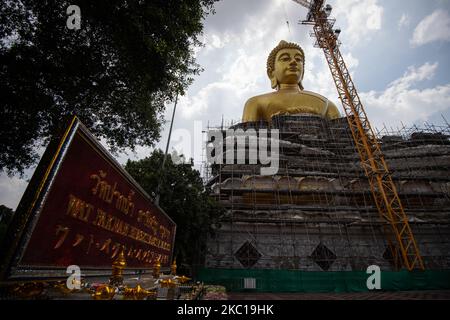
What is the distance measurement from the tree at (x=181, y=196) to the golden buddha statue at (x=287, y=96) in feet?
36.7

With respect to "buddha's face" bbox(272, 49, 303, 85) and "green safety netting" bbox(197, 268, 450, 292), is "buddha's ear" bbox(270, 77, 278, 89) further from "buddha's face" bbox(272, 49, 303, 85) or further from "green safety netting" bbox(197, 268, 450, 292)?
"green safety netting" bbox(197, 268, 450, 292)

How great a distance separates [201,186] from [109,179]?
9.82 metres

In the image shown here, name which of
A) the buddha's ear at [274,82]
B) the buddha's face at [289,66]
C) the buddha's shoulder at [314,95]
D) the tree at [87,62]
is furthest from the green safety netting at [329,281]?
the buddha's ear at [274,82]

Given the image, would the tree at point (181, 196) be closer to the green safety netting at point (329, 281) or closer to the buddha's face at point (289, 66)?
the green safety netting at point (329, 281)

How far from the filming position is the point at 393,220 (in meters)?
12.6

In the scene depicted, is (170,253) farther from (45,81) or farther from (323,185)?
(323,185)

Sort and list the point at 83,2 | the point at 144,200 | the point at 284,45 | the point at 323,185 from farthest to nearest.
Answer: the point at 284,45 < the point at 323,185 < the point at 83,2 < the point at 144,200

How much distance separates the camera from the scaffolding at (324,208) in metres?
12.4

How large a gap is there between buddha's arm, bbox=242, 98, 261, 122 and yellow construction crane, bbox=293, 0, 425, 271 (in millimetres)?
6664

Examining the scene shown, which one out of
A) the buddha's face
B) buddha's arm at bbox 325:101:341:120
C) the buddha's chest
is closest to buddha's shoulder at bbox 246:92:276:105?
the buddha's chest

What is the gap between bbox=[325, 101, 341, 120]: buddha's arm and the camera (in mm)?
21047

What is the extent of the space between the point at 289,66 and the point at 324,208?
46.8ft

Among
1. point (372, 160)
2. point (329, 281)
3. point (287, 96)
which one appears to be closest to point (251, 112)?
point (287, 96)

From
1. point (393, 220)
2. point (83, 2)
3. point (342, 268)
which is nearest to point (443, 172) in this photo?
point (393, 220)
